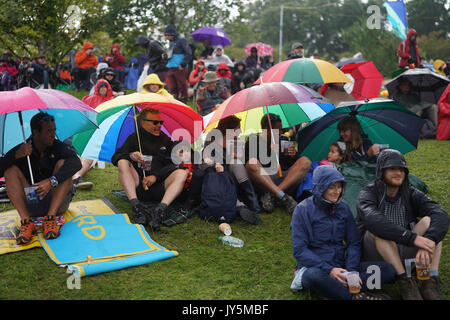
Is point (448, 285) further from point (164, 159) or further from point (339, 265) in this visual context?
point (164, 159)

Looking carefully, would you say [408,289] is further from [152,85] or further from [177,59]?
[177,59]

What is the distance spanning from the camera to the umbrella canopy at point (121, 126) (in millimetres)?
5262

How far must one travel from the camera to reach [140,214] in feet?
16.3

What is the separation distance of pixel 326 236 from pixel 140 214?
2.21 meters

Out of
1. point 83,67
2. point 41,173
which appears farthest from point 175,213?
point 83,67

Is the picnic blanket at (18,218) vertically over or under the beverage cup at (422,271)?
under

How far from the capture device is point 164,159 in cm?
549

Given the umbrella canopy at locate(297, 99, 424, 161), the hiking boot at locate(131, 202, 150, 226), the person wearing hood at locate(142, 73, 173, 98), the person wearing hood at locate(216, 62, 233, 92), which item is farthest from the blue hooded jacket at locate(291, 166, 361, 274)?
the person wearing hood at locate(216, 62, 233, 92)

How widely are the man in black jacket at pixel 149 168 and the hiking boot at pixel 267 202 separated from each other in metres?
0.99

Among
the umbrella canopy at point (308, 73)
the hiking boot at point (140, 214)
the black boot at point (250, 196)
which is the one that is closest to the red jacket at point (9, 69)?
the umbrella canopy at point (308, 73)

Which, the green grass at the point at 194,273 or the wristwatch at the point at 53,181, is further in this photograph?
the wristwatch at the point at 53,181

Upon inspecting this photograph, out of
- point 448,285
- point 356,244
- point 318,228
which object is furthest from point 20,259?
point 448,285

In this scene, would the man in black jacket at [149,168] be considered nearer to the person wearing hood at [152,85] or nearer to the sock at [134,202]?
the sock at [134,202]
